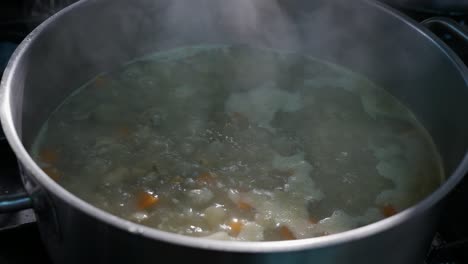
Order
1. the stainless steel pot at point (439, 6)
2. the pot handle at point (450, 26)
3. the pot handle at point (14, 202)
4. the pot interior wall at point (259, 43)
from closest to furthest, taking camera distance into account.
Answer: the pot handle at point (14, 202) → the pot handle at point (450, 26) → the pot interior wall at point (259, 43) → the stainless steel pot at point (439, 6)

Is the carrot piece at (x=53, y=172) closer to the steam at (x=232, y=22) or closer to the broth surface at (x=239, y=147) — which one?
the broth surface at (x=239, y=147)

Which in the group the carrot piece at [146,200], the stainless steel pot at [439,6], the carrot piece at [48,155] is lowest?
the carrot piece at [48,155]

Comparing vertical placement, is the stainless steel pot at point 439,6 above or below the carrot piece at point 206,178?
above

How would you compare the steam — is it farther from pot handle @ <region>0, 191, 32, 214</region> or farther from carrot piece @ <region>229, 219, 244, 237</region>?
pot handle @ <region>0, 191, 32, 214</region>

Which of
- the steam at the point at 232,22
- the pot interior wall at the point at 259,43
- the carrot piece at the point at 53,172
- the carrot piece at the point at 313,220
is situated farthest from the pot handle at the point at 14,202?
the steam at the point at 232,22

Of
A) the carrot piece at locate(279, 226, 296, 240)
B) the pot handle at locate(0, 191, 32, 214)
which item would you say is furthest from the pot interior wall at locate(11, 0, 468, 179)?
the carrot piece at locate(279, 226, 296, 240)

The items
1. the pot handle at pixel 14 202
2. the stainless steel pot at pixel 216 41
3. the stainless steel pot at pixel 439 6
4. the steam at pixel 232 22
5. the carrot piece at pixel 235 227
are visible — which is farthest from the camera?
the steam at pixel 232 22

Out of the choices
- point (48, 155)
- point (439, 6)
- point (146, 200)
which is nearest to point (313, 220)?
point (146, 200)

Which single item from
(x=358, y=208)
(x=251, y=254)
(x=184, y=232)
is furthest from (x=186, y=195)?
(x=251, y=254)

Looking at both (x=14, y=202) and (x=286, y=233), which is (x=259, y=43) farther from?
(x=14, y=202)
